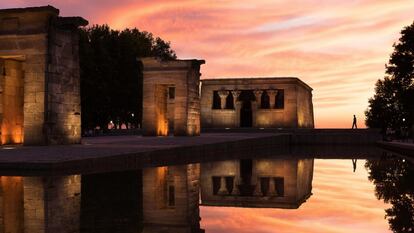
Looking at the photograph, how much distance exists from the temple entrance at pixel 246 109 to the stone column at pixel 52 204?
46474 mm

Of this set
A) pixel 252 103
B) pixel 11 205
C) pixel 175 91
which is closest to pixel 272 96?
pixel 252 103

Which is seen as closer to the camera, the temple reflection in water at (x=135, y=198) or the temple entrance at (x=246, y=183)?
the temple reflection in water at (x=135, y=198)

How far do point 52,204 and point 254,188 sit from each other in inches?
160

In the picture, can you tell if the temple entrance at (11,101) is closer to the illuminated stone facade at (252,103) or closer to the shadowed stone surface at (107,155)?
the shadowed stone surface at (107,155)

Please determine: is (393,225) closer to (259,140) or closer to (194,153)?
(194,153)

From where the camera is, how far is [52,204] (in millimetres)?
7477

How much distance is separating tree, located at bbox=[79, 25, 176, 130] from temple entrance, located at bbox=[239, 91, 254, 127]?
12.3 meters

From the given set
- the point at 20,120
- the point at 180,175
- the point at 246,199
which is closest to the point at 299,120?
the point at 20,120

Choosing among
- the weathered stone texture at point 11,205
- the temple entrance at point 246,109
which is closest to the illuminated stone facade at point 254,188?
the weathered stone texture at point 11,205

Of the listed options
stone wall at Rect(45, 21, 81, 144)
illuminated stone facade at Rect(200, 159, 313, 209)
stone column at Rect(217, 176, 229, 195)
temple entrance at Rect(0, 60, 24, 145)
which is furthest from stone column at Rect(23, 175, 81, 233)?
temple entrance at Rect(0, 60, 24, 145)

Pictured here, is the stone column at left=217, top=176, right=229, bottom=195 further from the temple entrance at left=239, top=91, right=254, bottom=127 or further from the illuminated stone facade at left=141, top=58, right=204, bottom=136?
the temple entrance at left=239, top=91, right=254, bottom=127

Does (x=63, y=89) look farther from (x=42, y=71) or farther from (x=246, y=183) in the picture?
(x=246, y=183)

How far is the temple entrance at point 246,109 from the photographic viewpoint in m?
56.9

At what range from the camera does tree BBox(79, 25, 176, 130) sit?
42375mm
